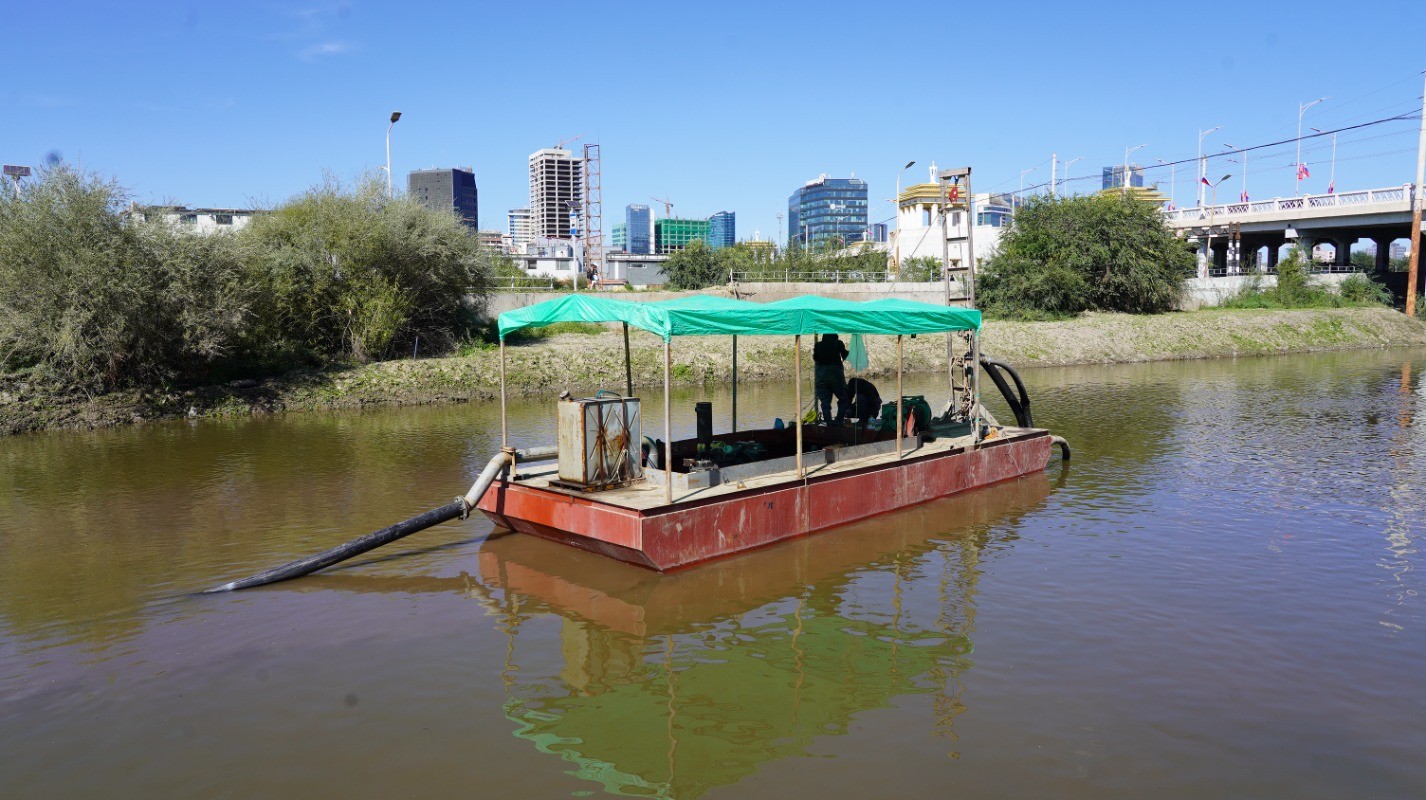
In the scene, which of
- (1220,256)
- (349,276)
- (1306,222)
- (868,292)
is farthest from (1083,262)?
(1220,256)

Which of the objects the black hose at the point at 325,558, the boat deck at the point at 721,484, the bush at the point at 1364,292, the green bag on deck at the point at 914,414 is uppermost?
the bush at the point at 1364,292

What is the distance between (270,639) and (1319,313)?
56.7m

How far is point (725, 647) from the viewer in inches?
311

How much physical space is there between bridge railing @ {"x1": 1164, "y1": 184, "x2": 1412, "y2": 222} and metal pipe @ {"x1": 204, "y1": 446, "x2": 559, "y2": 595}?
187ft

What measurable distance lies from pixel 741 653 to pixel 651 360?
2450cm

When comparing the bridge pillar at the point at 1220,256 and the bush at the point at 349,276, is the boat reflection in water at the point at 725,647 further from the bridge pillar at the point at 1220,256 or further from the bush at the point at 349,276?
the bridge pillar at the point at 1220,256

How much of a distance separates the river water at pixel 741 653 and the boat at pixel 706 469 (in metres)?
0.40

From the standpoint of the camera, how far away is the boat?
31.3ft

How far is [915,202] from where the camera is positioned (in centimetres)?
9581

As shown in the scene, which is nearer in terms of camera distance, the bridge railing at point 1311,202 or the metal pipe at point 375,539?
the metal pipe at point 375,539

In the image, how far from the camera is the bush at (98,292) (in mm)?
21406

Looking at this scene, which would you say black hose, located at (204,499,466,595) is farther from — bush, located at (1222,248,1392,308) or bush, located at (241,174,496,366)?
bush, located at (1222,248,1392,308)

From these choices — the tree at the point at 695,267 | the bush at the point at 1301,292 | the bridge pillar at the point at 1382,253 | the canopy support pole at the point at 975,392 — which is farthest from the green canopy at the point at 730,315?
the bridge pillar at the point at 1382,253

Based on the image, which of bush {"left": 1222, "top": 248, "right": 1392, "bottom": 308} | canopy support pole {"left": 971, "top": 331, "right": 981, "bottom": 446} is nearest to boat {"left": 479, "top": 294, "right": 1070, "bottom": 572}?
canopy support pole {"left": 971, "top": 331, "right": 981, "bottom": 446}
